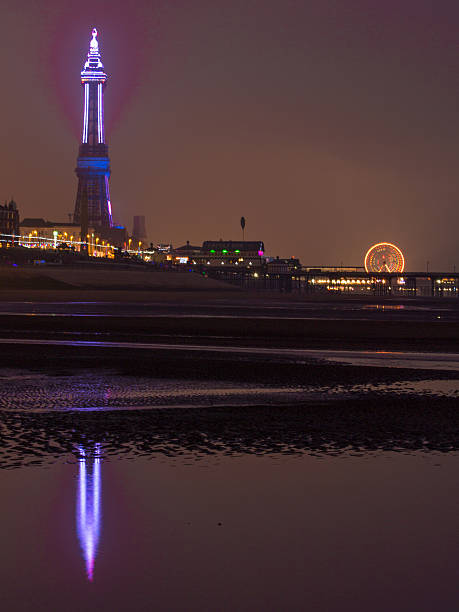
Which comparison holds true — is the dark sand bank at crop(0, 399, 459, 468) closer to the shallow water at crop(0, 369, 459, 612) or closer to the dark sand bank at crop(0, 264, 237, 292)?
the shallow water at crop(0, 369, 459, 612)

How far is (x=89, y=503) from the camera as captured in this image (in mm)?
6457

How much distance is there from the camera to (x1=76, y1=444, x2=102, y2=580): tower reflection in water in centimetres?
534

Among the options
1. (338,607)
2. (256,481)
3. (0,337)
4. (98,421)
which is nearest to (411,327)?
(0,337)

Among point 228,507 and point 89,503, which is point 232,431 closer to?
point 228,507

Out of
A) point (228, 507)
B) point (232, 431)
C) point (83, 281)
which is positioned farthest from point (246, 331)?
point (83, 281)

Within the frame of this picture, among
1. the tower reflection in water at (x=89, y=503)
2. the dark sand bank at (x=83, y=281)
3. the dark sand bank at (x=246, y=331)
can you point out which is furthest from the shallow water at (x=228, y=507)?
the dark sand bank at (x=83, y=281)

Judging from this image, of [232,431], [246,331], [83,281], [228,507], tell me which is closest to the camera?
[228,507]

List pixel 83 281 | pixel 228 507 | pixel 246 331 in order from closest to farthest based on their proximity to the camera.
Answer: pixel 228 507
pixel 246 331
pixel 83 281

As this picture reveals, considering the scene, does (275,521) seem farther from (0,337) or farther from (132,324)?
(132,324)

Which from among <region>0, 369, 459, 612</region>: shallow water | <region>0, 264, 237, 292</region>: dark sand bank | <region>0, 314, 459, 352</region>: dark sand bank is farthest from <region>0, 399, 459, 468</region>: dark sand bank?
<region>0, 264, 237, 292</region>: dark sand bank

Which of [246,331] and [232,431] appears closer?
[232,431]

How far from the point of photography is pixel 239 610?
171 inches

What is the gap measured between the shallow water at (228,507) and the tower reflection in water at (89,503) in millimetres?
19

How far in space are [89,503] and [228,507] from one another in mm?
1060
